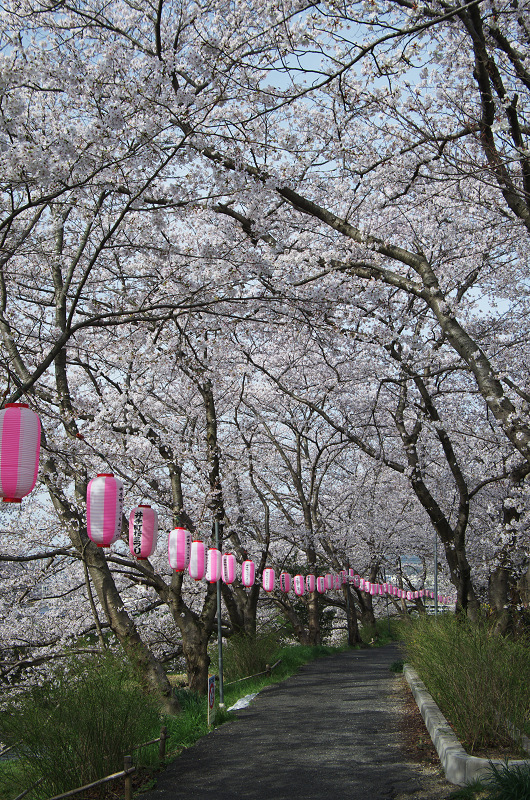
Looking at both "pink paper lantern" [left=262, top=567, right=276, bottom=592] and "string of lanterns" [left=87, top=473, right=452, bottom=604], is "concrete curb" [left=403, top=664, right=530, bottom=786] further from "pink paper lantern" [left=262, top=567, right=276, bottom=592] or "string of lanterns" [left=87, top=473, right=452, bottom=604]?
"pink paper lantern" [left=262, top=567, right=276, bottom=592]

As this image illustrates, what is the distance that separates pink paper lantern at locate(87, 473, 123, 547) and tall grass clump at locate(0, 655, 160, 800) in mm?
1414

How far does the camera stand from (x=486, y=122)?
6848 mm

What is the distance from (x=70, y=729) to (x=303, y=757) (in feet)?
9.62

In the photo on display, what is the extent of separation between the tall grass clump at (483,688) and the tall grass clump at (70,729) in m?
3.43

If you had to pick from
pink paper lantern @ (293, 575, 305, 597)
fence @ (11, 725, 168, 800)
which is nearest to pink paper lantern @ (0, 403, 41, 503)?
fence @ (11, 725, 168, 800)

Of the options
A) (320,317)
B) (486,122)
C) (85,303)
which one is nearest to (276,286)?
(320,317)

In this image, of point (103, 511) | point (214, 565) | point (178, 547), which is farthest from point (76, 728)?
point (214, 565)

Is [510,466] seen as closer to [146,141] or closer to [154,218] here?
[154,218]

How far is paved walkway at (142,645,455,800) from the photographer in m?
6.14

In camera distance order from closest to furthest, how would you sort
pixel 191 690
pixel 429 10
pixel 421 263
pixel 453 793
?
pixel 453 793 < pixel 429 10 < pixel 421 263 < pixel 191 690

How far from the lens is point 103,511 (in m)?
7.26

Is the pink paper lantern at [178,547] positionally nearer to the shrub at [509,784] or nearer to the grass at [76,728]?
the grass at [76,728]

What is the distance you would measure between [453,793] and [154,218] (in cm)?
740

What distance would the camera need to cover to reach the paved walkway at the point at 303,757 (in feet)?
20.1
